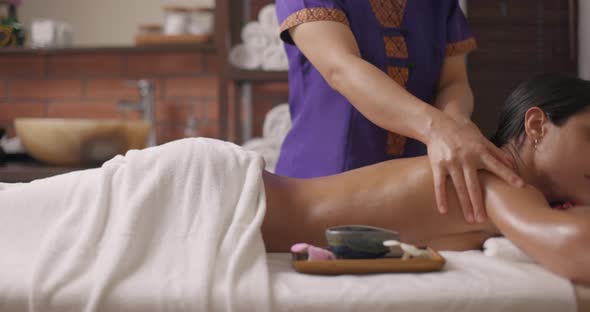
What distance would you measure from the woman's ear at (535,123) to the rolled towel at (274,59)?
4.97ft

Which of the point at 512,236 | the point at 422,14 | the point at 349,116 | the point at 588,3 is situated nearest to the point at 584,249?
the point at 512,236

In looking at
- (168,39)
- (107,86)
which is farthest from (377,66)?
(107,86)

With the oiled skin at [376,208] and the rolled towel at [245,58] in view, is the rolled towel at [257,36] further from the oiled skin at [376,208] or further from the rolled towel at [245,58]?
the oiled skin at [376,208]

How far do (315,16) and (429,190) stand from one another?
507mm

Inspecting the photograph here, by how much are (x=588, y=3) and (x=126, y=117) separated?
2.00 meters

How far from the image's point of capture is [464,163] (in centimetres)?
131

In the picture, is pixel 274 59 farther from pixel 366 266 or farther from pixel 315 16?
pixel 366 266

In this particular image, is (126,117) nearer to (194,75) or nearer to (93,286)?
(194,75)

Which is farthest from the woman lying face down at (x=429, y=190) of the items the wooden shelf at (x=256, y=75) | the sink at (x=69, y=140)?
the wooden shelf at (x=256, y=75)

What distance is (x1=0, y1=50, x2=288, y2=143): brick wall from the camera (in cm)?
328

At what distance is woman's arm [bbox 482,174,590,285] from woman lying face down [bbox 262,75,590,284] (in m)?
0.01

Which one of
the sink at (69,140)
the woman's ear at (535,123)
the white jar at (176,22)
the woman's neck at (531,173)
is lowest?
the sink at (69,140)

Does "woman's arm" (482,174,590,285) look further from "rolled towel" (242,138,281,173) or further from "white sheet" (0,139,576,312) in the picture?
"rolled towel" (242,138,281,173)

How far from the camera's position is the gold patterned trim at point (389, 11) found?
1802 millimetres
